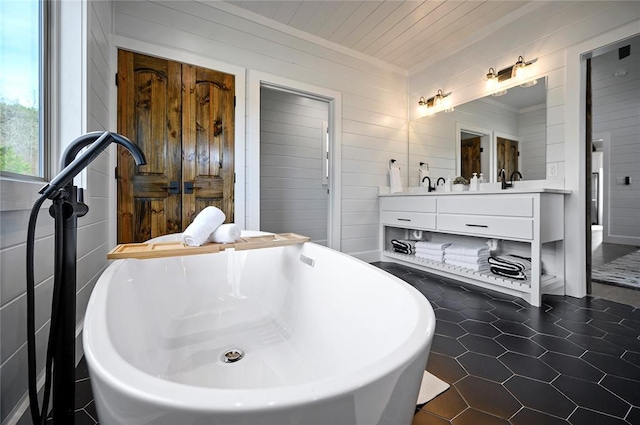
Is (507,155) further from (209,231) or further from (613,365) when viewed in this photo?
(209,231)

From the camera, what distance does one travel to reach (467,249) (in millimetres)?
2682

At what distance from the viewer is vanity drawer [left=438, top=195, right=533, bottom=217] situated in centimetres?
214

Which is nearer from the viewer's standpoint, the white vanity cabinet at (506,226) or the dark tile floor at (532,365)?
the dark tile floor at (532,365)

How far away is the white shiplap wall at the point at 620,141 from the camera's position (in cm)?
410

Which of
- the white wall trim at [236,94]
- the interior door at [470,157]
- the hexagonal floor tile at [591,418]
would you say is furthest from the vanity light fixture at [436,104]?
the hexagonal floor tile at [591,418]

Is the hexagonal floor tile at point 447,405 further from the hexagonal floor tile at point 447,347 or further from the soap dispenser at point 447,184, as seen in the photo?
the soap dispenser at point 447,184

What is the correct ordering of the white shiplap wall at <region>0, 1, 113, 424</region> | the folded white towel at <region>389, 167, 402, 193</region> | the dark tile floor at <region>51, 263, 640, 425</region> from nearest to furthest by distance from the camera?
the white shiplap wall at <region>0, 1, 113, 424</region> < the dark tile floor at <region>51, 263, 640, 425</region> < the folded white towel at <region>389, 167, 402, 193</region>

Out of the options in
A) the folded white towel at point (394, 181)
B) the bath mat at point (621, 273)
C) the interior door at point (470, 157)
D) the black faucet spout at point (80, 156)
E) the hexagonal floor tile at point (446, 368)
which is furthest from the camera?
the folded white towel at point (394, 181)

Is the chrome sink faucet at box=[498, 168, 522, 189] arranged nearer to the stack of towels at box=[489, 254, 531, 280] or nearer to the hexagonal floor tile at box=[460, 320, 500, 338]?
the stack of towels at box=[489, 254, 531, 280]

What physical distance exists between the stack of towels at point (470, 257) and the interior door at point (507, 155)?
0.79 metres

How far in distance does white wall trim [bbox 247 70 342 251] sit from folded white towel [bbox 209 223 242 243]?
101cm

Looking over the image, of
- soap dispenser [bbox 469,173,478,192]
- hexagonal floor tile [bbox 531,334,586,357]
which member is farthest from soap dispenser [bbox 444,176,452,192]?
hexagonal floor tile [bbox 531,334,586,357]

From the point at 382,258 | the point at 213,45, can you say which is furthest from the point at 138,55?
the point at 382,258

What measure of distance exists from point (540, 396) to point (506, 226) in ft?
4.63
